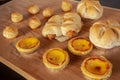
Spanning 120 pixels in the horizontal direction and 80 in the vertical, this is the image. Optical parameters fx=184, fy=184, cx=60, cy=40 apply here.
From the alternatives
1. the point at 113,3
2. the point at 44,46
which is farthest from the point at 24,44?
the point at 113,3

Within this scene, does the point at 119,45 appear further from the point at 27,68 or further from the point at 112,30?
the point at 27,68

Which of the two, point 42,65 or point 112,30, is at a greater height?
point 112,30

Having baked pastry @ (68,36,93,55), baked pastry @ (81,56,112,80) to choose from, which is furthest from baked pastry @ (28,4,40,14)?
baked pastry @ (81,56,112,80)

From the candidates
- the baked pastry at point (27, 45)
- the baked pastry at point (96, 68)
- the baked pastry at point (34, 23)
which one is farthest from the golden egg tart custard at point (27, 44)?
the baked pastry at point (96, 68)

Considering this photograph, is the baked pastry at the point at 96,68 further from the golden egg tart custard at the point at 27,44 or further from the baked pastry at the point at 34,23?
the baked pastry at the point at 34,23

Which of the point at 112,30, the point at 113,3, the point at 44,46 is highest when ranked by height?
the point at 112,30

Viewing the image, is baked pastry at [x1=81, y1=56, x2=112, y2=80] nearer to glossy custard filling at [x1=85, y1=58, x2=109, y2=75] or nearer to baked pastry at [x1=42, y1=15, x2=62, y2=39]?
glossy custard filling at [x1=85, y1=58, x2=109, y2=75]
